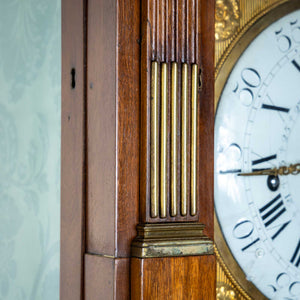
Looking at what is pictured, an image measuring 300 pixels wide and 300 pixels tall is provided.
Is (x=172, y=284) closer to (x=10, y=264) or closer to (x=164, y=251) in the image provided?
(x=164, y=251)

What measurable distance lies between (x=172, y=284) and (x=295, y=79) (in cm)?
50

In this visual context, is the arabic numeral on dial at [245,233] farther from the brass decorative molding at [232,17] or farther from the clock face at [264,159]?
the brass decorative molding at [232,17]

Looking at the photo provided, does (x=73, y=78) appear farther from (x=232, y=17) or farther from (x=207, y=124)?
(x=232, y=17)

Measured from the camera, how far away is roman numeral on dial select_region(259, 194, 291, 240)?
105 centimetres

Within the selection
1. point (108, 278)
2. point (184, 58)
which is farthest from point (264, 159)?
point (108, 278)

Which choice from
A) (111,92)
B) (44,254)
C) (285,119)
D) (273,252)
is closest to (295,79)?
(285,119)

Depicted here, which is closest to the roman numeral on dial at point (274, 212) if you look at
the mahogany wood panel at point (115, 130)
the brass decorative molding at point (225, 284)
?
the brass decorative molding at point (225, 284)

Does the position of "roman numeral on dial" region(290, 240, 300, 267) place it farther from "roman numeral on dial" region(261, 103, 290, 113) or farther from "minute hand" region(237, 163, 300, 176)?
"roman numeral on dial" region(261, 103, 290, 113)

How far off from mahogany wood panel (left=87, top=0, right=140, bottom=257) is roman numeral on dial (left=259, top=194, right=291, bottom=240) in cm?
34

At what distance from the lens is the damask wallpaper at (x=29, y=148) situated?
994 mm

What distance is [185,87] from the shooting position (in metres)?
0.84

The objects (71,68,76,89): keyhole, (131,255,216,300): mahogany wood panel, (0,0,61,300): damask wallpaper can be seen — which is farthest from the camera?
(0,0,61,300): damask wallpaper

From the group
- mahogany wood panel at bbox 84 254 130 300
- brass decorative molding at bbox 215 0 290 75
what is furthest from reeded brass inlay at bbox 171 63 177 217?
brass decorative molding at bbox 215 0 290 75

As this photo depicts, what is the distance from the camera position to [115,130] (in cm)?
79
